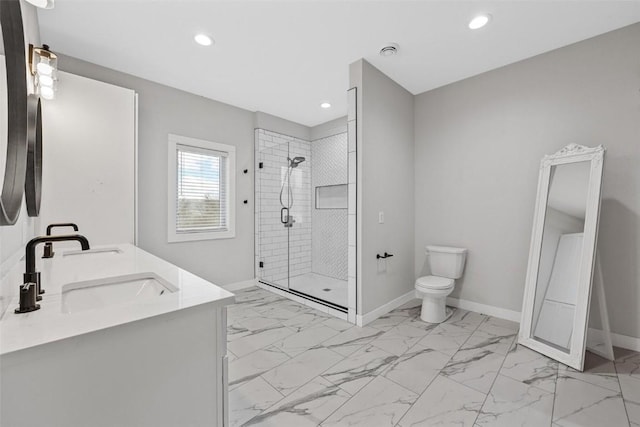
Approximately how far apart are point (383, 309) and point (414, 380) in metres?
1.12

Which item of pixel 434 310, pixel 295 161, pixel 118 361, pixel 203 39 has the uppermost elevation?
pixel 203 39

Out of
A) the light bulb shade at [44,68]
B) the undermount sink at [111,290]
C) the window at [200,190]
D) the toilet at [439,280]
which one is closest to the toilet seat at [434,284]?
the toilet at [439,280]

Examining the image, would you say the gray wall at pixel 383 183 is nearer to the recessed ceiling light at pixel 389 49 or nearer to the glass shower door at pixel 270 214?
the recessed ceiling light at pixel 389 49

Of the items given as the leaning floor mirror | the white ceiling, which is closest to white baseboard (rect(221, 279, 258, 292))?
the white ceiling

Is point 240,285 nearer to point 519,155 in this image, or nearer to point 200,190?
point 200,190

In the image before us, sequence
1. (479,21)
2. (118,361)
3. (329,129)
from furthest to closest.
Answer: (329,129), (479,21), (118,361)

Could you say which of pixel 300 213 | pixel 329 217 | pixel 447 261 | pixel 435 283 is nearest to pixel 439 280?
pixel 435 283

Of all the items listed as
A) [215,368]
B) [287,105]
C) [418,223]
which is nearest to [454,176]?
[418,223]

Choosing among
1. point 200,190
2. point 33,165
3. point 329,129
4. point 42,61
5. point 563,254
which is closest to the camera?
point 33,165

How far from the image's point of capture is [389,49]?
2.53m

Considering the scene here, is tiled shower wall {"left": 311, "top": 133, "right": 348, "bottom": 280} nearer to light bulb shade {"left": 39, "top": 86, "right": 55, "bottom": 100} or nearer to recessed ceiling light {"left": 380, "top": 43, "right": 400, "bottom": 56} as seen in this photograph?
recessed ceiling light {"left": 380, "top": 43, "right": 400, "bottom": 56}

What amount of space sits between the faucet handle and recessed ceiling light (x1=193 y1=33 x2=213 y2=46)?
7.61ft

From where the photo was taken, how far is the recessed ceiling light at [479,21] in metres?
2.12

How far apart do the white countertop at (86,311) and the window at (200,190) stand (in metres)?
1.87
